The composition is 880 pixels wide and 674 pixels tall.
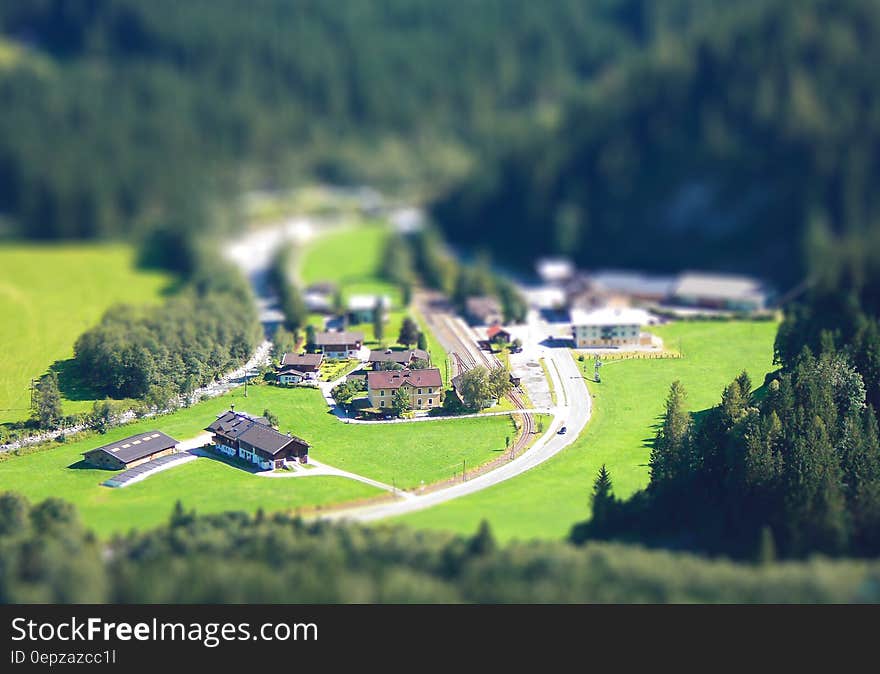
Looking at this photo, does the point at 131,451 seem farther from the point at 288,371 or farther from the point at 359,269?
the point at 359,269

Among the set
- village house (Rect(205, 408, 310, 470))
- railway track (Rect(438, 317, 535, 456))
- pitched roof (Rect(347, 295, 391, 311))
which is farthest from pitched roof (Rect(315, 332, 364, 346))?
village house (Rect(205, 408, 310, 470))

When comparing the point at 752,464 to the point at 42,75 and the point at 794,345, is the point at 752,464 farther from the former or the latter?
the point at 42,75

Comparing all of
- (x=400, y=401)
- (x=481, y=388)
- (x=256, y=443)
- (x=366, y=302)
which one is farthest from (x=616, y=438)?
(x=366, y=302)

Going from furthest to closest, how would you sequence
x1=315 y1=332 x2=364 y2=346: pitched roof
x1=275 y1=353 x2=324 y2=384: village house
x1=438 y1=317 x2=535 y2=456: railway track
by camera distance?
1. x1=315 y1=332 x2=364 y2=346: pitched roof
2. x1=275 y1=353 x2=324 y2=384: village house
3. x1=438 y1=317 x2=535 y2=456: railway track

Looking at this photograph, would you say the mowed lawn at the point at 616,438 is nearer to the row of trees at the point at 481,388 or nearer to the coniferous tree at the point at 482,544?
the coniferous tree at the point at 482,544

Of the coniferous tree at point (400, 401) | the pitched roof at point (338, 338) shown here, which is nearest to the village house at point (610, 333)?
the pitched roof at point (338, 338)

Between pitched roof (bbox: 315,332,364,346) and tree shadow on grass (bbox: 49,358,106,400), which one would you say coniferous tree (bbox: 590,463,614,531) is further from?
tree shadow on grass (bbox: 49,358,106,400)

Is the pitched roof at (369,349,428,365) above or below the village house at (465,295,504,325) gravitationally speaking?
below

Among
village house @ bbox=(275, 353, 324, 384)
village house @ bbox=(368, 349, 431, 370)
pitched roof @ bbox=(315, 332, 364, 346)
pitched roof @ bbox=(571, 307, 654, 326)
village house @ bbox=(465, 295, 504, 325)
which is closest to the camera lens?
village house @ bbox=(275, 353, 324, 384)
